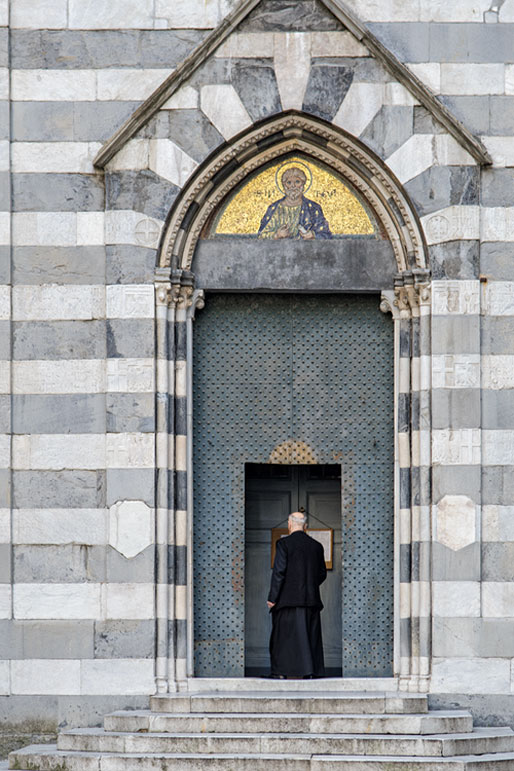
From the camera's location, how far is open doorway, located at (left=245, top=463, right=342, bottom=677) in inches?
565

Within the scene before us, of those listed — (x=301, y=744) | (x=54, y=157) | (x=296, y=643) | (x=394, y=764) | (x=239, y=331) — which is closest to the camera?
(x=394, y=764)

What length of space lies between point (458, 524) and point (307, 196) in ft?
11.5

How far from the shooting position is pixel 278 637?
43.9ft

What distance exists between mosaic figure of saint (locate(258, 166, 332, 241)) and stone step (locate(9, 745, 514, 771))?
5.02 m

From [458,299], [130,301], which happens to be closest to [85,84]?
[130,301]

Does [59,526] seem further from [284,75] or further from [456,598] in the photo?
[284,75]

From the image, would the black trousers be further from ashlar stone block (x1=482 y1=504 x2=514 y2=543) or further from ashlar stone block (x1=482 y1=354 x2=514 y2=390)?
ashlar stone block (x1=482 y1=354 x2=514 y2=390)

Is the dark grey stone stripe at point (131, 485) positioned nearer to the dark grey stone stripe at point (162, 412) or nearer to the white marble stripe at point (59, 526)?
the white marble stripe at point (59, 526)

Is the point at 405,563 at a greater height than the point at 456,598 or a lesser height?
greater

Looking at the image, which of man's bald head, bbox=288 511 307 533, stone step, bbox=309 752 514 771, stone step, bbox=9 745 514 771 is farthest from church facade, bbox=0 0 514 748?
stone step, bbox=309 752 514 771

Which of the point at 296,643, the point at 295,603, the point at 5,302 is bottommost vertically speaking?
the point at 296,643

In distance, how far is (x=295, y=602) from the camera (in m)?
13.3

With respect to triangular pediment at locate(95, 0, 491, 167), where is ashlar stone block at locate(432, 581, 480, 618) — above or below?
below

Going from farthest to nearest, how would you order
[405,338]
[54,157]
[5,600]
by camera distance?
[405,338], [54,157], [5,600]
